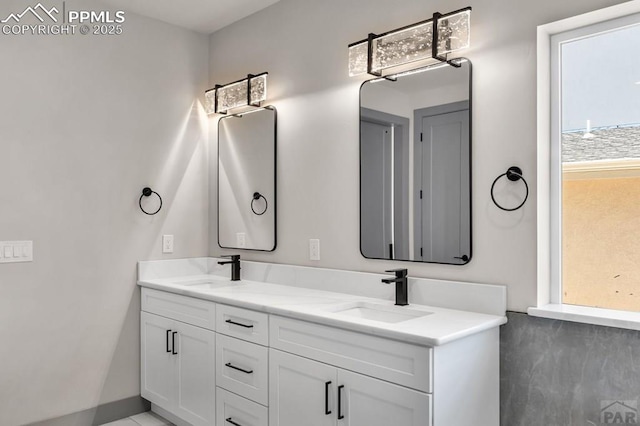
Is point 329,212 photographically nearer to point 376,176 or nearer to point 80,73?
point 376,176

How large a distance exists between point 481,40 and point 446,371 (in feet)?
4.64

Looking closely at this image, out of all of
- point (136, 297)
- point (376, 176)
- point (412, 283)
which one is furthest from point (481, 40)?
point (136, 297)

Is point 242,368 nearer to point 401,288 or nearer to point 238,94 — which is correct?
point 401,288

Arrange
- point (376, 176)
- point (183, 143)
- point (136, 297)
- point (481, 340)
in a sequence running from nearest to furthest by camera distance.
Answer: point (481, 340) → point (376, 176) → point (136, 297) → point (183, 143)

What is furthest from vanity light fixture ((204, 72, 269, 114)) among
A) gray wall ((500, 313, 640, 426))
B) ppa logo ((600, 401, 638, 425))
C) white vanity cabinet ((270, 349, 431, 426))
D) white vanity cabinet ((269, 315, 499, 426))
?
ppa logo ((600, 401, 638, 425))

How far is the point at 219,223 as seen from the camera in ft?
11.7

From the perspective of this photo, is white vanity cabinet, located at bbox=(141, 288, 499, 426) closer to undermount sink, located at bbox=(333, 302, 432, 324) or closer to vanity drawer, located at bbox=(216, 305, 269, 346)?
vanity drawer, located at bbox=(216, 305, 269, 346)

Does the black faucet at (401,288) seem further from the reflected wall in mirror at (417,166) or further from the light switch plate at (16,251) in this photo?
the light switch plate at (16,251)

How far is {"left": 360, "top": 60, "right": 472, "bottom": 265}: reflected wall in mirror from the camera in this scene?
226cm

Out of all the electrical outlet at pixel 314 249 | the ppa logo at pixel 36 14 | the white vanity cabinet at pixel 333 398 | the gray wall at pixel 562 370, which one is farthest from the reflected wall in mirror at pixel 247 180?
the gray wall at pixel 562 370

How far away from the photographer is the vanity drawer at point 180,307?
2.71m

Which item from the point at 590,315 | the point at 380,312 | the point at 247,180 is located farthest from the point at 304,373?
the point at 247,180

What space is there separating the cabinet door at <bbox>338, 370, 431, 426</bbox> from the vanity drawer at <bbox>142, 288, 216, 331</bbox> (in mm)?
963

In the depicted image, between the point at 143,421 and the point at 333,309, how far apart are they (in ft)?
5.46
